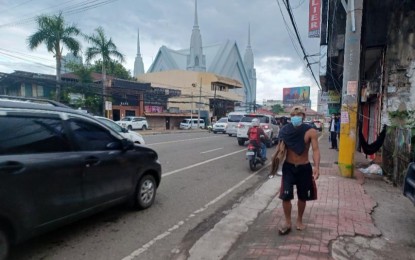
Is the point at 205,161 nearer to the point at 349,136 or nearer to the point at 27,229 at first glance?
the point at 349,136

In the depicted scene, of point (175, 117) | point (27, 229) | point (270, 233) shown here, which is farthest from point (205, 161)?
point (175, 117)

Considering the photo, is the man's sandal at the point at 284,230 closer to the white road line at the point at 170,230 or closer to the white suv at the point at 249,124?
the white road line at the point at 170,230

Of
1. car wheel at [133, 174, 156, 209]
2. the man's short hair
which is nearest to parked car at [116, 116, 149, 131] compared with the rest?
car wheel at [133, 174, 156, 209]

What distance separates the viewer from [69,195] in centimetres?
365

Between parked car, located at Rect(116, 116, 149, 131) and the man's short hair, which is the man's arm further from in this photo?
parked car, located at Rect(116, 116, 149, 131)

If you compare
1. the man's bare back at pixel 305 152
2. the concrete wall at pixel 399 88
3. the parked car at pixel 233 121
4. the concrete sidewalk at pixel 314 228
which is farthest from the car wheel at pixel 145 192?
the parked car at pixel 233 121

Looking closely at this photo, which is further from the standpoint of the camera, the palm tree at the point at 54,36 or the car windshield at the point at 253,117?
the palm tree at the point at 54,36

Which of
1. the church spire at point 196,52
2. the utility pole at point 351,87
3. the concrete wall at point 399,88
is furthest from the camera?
the church spire at point 196,52

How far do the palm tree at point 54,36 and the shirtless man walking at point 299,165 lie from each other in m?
24.0

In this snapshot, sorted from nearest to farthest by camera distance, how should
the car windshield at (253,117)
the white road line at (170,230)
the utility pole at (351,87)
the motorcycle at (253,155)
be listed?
the white road line at (170,230), the utility pole at (351,87), the motorcycle at (253,155), the car windshield at (253,117)

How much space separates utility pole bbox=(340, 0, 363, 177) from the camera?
304 inches

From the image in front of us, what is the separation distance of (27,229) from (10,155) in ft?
2.62

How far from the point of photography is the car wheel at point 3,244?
2.95m

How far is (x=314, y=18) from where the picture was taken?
18656 millimetres
